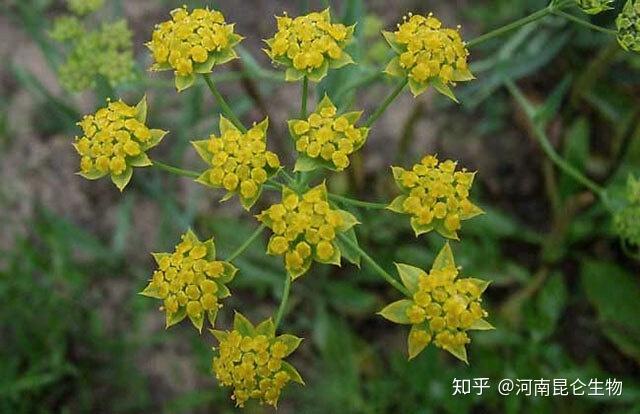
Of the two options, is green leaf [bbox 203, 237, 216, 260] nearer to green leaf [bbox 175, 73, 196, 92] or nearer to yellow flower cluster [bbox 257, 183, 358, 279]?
yellow flower cluster [bbox 257, 183, 358, 279]

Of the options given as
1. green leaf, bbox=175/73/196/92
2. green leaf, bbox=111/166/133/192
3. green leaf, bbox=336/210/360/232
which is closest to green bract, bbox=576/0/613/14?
green leaf, bbox=336/210/360/232

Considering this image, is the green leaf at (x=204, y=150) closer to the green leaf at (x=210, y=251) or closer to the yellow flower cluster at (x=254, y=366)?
the green leaf at (x=210, y=251)

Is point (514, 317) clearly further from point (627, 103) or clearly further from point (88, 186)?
point (88, 186)

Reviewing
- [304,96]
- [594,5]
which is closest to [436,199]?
[304,96]

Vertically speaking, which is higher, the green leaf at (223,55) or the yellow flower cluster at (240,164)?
the green leaf at (223,55)

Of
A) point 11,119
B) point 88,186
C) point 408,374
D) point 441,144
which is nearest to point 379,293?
point 408,374

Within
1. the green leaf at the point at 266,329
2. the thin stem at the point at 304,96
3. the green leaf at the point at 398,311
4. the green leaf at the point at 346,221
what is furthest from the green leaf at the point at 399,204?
the green leaf at the point at 266,329

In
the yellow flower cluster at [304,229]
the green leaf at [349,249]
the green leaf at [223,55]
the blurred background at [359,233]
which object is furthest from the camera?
the blurred background at [359,233]
